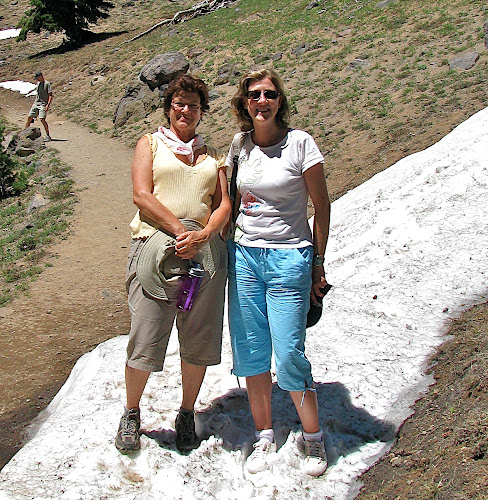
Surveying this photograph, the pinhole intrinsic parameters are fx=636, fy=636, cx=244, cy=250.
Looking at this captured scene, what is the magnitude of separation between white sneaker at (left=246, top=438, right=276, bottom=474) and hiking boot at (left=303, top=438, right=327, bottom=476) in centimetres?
21

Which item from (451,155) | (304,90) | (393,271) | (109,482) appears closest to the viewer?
(109,482)

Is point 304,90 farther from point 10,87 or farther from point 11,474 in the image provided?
point 10,87

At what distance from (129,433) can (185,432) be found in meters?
0.32

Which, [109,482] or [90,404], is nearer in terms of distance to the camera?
[109,482]

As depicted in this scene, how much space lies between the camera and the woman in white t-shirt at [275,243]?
3.22 meters

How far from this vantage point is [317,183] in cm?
319

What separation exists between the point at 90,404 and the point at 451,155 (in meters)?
5.18

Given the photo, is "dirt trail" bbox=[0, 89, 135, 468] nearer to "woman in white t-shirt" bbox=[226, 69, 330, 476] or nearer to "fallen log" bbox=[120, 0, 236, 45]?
"woman in white t-shirt" bbox=[226, 69, 330, 476]

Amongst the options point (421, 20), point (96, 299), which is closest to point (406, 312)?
point (96, 299)

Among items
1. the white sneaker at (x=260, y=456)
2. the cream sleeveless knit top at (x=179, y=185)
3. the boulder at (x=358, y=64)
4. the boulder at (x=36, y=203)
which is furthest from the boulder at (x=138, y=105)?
the white sneaker at (x=260, y=456)

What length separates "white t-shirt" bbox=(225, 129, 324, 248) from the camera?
3.20 meters

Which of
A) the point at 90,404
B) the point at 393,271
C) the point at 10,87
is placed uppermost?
the point at 90,404

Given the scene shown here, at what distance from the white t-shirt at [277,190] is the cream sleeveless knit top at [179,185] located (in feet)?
0.61

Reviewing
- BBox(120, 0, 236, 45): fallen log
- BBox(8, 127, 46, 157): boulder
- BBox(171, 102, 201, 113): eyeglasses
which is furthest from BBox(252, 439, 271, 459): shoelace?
BBox(120, 0, 236, 45): fallen log
